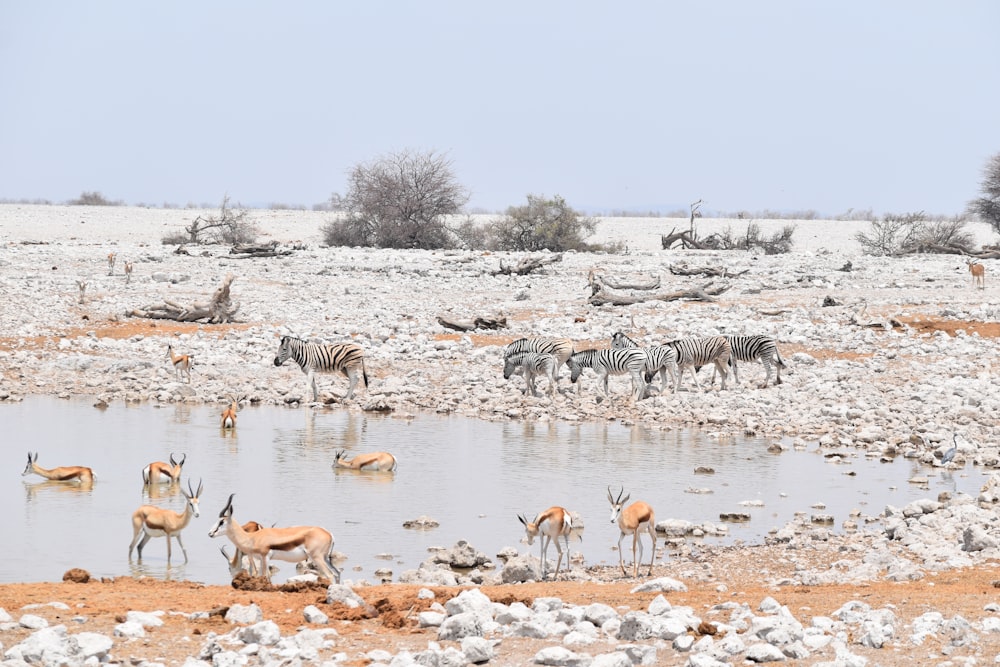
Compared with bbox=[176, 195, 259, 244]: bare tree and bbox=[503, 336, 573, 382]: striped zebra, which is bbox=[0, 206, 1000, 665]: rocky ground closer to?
bbox=[503, 336, 573, 382]: striped zebra

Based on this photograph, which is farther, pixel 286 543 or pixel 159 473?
pixel 159 473

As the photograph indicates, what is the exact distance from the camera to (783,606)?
7.07 meters

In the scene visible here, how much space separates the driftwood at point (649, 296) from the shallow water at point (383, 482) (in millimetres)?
9650

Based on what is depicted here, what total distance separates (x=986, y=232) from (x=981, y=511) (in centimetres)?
4991

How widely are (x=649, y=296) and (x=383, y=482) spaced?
599 inches

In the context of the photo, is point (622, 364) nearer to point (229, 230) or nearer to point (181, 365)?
point (181, 365)

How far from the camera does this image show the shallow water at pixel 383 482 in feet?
35.4

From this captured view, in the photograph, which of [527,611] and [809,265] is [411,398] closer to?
[527,611]

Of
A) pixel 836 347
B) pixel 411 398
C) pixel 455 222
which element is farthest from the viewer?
pixel 455 222

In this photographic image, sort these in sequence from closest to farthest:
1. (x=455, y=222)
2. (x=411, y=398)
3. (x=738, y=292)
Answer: (x=411, y=398)
(x=738, y=292)
(x=455, y=222)

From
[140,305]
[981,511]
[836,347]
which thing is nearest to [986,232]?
[836,347]

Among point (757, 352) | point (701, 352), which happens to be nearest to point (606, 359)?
point (701, 352)

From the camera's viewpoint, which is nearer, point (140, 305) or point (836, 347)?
point (836, 347)

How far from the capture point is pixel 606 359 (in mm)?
19656
